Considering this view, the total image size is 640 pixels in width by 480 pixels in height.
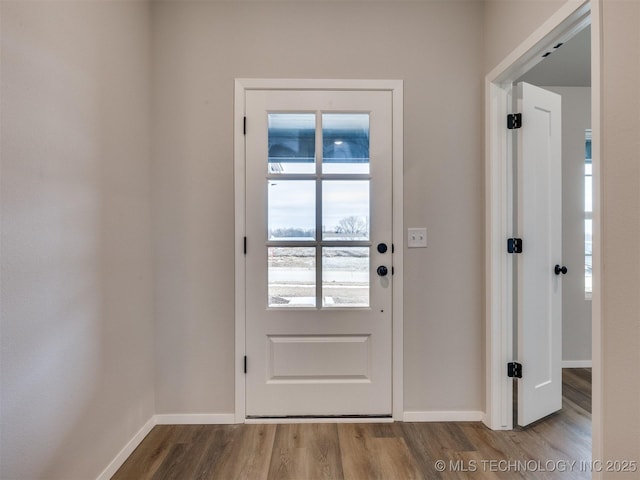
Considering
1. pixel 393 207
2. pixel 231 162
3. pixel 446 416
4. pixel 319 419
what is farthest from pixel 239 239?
pixel 446 416

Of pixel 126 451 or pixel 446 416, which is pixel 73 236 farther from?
pixel 446 416

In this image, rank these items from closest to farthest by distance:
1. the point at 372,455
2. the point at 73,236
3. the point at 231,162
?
1. the point at 73,236
2. the point at 372,455
3. the point at 231,162

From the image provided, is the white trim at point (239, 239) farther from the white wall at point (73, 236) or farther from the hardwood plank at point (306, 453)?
the white wall at point (73, 236)

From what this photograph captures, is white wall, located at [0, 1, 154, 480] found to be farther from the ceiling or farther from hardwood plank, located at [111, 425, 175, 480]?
the ceiling

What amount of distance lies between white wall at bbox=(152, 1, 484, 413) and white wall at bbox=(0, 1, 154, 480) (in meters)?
0.15

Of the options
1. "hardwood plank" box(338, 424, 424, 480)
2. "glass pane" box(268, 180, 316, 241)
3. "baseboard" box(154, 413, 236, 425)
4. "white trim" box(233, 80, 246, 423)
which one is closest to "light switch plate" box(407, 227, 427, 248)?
"glass pane" box(268, 180, 316, 241)

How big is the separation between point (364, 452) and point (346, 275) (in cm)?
94

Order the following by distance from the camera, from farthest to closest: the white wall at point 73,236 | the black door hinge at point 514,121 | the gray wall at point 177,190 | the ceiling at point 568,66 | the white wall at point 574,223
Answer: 1. the white wall at point 574,223
2. the ceiling at point 568,66
3. the black door hinge at point 514,121
4. the gray wall at point 177,190
5. the white wall at point 73,236

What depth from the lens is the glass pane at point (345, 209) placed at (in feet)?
6.56

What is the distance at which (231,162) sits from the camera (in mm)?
1986

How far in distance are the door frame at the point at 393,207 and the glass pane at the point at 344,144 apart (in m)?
0.17

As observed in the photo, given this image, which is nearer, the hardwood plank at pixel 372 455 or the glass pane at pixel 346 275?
the hardwood plank at pixel 372 455

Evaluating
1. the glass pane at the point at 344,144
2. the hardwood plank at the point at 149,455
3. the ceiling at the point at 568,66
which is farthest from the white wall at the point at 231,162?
the ceiling at the point at 568,66

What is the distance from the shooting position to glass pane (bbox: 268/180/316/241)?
2.00 m
